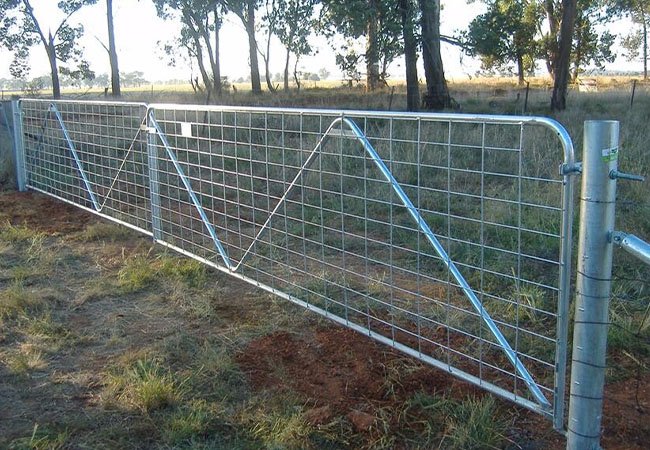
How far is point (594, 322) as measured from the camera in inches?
103

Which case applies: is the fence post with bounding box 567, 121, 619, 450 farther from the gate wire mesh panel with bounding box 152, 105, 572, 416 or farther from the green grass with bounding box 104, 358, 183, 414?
the green grass with bounding box 104, 358, 183, 414

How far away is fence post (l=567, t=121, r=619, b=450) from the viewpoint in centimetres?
251

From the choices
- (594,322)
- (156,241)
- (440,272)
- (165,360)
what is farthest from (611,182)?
(156,241)

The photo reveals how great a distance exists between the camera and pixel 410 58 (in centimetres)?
2133

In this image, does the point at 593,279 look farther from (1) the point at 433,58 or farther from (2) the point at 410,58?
(2) the point at 410,58

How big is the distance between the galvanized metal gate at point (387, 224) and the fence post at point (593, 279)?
0.14 m

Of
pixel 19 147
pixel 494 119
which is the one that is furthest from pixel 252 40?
pixel 494 119

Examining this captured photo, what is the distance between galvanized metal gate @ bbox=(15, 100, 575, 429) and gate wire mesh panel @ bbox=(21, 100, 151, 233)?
1.6 inches

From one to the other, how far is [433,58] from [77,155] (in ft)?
48.2

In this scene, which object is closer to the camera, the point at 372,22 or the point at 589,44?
the point at 372,22

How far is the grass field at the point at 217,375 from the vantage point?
329 cm

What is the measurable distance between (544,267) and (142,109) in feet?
13.5

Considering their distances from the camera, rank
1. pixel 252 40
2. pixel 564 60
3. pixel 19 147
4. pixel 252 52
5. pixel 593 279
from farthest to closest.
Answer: pixel 252 52, pixel 252 40, pixel 564 60, pixel 19 147, pixel 593 279

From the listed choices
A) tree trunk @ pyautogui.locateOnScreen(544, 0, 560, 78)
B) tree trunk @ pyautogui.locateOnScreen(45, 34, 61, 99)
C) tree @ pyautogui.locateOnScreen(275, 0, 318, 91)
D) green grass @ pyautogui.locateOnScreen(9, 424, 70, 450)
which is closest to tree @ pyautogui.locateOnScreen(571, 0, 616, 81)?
tree trunk @ pyautogui.locateOnScreen(544, 0, 560, 78)
